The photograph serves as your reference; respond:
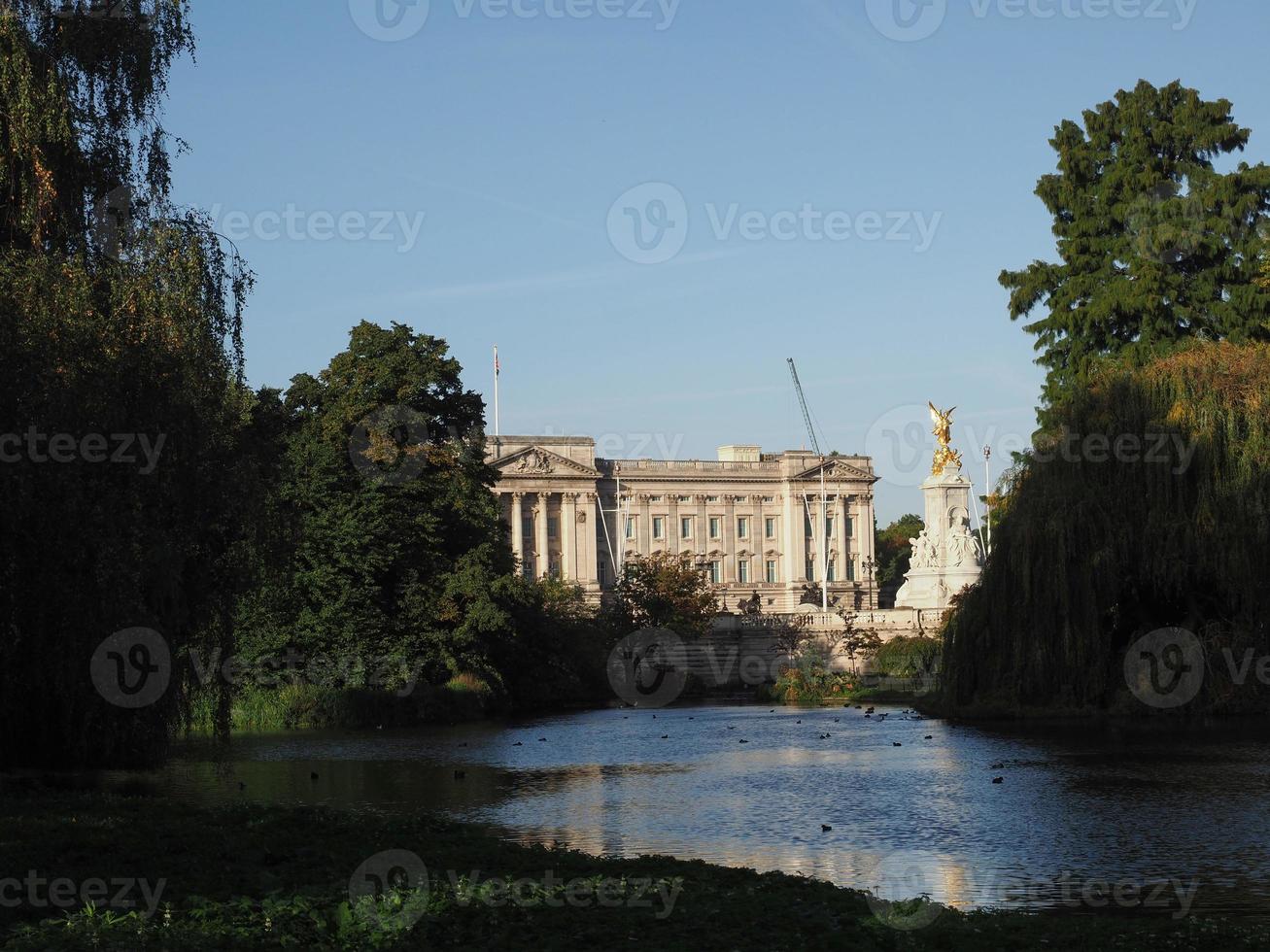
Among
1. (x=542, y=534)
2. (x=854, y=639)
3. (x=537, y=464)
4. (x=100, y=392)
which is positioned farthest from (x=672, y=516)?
(x=100, y=392)

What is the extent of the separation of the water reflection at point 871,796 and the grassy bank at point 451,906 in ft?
7.74

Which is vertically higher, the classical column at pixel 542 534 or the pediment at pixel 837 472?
the pediment at pixel 837 472

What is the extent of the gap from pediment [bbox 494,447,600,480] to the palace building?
0.20m

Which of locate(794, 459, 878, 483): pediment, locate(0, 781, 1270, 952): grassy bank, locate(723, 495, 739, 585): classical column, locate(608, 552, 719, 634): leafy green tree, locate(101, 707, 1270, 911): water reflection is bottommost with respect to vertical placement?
locate(101, 707, 1270, 911): water reflection

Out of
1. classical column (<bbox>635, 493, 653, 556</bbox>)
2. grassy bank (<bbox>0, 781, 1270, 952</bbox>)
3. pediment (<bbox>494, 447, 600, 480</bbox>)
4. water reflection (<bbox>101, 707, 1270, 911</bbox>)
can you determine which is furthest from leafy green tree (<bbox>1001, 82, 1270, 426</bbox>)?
classical column (<bbox>635, 493, 653, 556</bbox>)

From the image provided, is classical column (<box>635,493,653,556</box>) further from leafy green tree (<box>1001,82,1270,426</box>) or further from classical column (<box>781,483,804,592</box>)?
leafy green tree (<box>1001,82,1270,426</box>)

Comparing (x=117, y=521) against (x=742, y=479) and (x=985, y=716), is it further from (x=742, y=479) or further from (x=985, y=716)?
(x=742, y=479)

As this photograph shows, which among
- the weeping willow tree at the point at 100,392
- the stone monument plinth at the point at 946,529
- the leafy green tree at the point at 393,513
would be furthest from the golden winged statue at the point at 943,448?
the weeping willow tree at the point at 100,392

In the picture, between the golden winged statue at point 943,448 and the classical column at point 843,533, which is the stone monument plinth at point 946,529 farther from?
the classical column at point 843,533

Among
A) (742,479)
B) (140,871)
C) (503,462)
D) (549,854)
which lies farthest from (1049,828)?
(742,479)

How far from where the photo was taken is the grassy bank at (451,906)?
1006 centimetres

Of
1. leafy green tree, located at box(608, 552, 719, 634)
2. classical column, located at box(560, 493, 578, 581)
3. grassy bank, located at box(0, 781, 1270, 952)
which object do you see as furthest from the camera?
classical column, located at box(560, 493, 578, 581)

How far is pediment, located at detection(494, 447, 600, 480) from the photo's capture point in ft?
408

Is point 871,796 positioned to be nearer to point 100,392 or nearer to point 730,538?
point 100,392
